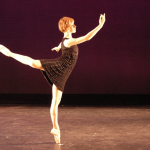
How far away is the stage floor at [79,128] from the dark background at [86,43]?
4.70 feet

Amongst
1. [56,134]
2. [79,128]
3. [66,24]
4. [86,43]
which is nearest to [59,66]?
[66,24]

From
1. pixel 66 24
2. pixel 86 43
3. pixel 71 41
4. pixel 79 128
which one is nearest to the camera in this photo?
pixel 71 41

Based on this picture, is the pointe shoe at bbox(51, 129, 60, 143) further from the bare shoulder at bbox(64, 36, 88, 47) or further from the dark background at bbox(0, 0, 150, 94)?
the dark background at bbox(0, 0, 150, 94)

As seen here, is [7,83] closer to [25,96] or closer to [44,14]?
[25,96]

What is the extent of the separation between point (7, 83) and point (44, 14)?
181 centimetres

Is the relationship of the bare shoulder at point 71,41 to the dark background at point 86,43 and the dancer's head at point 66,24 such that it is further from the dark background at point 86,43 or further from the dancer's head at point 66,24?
the dark background at point 86,43

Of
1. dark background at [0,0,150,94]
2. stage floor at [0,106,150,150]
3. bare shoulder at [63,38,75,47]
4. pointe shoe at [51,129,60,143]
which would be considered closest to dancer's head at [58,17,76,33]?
bare shoulder at [63,38,75,47]

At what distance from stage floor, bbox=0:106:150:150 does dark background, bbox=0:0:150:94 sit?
4.70 ft

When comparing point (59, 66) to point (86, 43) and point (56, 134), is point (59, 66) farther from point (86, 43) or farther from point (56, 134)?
point (86, 43)

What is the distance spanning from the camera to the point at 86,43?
19.0ft

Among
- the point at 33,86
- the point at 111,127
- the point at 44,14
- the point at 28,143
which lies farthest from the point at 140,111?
the point at 44,14

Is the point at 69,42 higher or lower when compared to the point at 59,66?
higher

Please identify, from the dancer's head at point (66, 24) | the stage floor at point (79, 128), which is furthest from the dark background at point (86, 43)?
the dancer's head at point (66, 24)

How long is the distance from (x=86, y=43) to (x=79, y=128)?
10.2 feet
